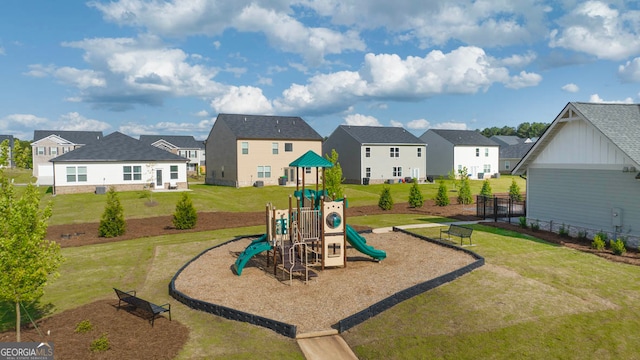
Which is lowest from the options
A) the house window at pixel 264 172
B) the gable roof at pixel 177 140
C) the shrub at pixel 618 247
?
the shrub at pixel 618 247

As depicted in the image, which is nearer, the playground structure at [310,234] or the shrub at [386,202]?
the playground structure at [310,234]

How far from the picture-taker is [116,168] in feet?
151

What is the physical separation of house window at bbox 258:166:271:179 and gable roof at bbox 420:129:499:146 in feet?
103

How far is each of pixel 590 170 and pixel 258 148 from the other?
39.3 m

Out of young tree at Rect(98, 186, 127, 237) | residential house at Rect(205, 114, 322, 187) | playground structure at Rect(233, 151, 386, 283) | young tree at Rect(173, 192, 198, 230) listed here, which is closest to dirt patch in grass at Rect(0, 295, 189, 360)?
playground structure at Rect(233, 151, 386, 283)

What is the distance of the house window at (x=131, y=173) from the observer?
152ft

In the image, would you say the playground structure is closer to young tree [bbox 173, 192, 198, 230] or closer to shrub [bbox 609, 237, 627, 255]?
shrub [bbox 609, 237, 627, 255]

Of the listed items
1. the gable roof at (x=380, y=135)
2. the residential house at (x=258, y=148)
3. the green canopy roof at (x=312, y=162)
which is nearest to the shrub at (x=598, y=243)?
the green canopy roof at (x=312, y=162)

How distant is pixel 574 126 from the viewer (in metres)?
22.8

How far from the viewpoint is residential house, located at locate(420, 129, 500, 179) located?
224ft

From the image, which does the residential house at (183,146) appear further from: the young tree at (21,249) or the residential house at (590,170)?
the young tree at (21,249)

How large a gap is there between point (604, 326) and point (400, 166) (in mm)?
50372

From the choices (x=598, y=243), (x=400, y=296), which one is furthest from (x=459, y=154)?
(x=400, y=296)

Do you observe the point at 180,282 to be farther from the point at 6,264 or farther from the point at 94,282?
the point at 6,264
